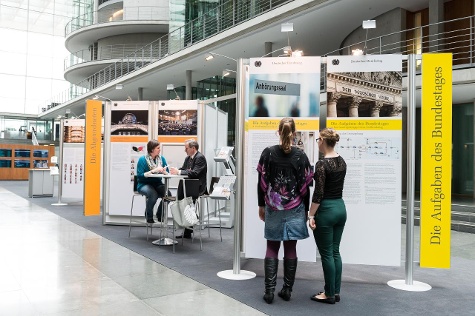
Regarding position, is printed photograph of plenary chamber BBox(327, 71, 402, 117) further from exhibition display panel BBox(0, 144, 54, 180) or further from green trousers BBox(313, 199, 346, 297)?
exhibition display panel BBox(0, 144, 54, 180)

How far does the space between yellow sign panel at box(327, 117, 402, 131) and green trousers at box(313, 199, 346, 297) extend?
1101 mm

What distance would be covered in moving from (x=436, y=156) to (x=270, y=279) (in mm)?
2104

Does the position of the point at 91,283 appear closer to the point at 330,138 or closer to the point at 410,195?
the point at 330,138

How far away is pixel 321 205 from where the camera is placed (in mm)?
3715

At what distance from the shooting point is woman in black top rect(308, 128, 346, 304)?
3.69m

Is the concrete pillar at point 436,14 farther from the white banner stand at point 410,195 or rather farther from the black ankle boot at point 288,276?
the black ankle boot at point 288,276

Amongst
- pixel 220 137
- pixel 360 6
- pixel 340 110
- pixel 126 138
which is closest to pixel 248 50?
pixel 360 6

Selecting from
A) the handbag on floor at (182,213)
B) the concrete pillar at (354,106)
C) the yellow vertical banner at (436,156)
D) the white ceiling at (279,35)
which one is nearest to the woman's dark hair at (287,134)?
the concrete pillar at (354,106)

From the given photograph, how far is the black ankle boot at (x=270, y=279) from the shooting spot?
376 centimetres

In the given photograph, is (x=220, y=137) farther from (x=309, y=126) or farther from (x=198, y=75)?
(x=198, y=75)

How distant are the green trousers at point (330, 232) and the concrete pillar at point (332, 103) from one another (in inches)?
47.2

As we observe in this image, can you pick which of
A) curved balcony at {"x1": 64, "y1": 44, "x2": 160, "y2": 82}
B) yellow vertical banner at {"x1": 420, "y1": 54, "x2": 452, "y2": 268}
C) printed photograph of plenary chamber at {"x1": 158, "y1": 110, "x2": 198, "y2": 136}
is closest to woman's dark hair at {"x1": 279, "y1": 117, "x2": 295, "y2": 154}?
yellow vertical banner at {"x1": 420, "y1": 54, "x2": 452, "y2": 268}

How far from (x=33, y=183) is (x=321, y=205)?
12510mm

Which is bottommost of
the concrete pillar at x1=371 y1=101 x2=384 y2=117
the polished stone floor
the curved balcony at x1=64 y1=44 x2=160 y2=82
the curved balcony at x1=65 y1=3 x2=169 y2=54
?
the polished stone floor
